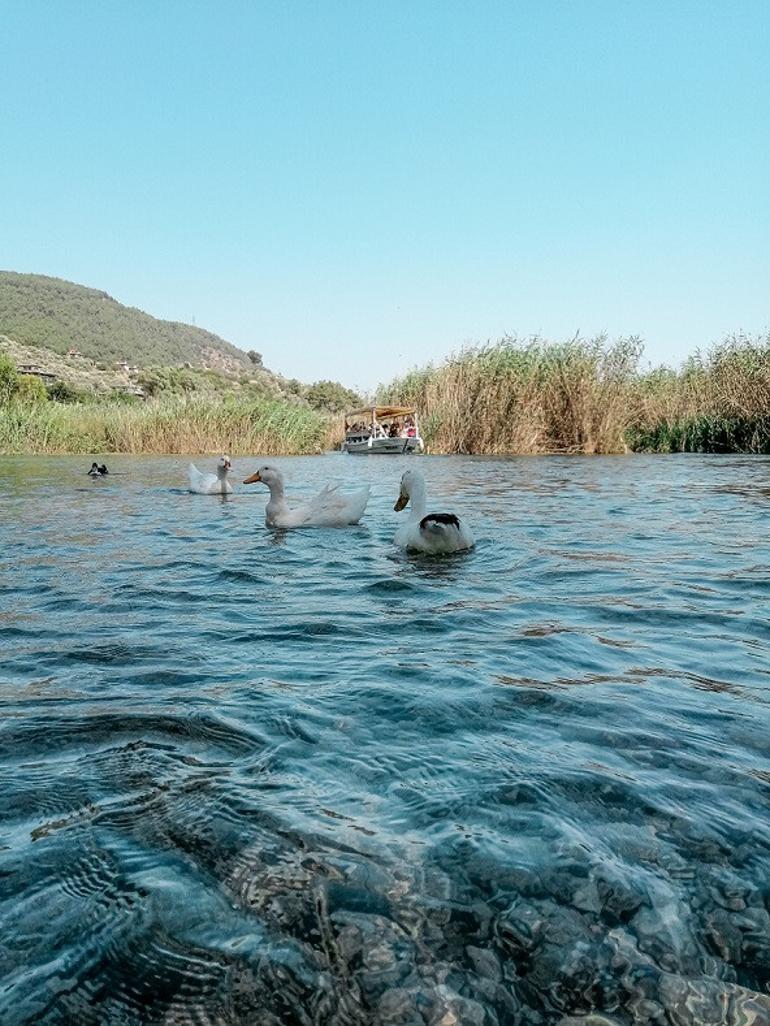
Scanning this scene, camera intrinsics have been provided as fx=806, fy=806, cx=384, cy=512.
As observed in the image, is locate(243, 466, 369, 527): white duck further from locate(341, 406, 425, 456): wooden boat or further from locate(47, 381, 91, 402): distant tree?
locate(47, 381, 91, 402): distant tree

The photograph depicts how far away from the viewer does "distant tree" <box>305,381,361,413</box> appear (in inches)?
3219

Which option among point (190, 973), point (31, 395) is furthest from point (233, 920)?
point (31, 395)

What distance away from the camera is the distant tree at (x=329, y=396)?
8175 cm

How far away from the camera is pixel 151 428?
29.4m

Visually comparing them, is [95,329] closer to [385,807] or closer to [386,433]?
[386,433]

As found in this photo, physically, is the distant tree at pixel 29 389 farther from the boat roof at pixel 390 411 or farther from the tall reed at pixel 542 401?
the tall reed at pixel 542 401

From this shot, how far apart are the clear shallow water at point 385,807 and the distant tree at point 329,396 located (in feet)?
249

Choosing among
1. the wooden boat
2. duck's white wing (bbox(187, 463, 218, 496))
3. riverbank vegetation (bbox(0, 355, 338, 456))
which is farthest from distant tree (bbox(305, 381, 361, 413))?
duck's white wing (bbox(187, 463, 218, 496))

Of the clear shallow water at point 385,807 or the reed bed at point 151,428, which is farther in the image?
the reed bed at point 151,428

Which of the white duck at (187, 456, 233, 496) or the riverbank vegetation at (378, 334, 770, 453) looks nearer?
the white duck at (187, 456, 233, 496)

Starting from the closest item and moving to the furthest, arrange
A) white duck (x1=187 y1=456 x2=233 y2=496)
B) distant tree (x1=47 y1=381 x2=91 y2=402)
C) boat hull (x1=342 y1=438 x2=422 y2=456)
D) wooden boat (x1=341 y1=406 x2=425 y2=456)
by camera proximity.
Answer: white duck (x1=187 y1=456 x2=233 y2=496)
boat hull (x1=342 y1=438 x2=422 y2=456)
wooden boat (x1=341 y1=406 x2=425 y2=456)
distant tree (x1=47 y1=381 x2=91 y2=402)

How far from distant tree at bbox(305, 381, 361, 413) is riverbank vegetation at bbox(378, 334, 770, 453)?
51057 millimetres

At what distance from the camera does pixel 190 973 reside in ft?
5.07

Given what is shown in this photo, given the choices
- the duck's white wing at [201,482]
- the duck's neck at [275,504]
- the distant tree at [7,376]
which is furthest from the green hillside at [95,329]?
the duck's neck at [275,504]
